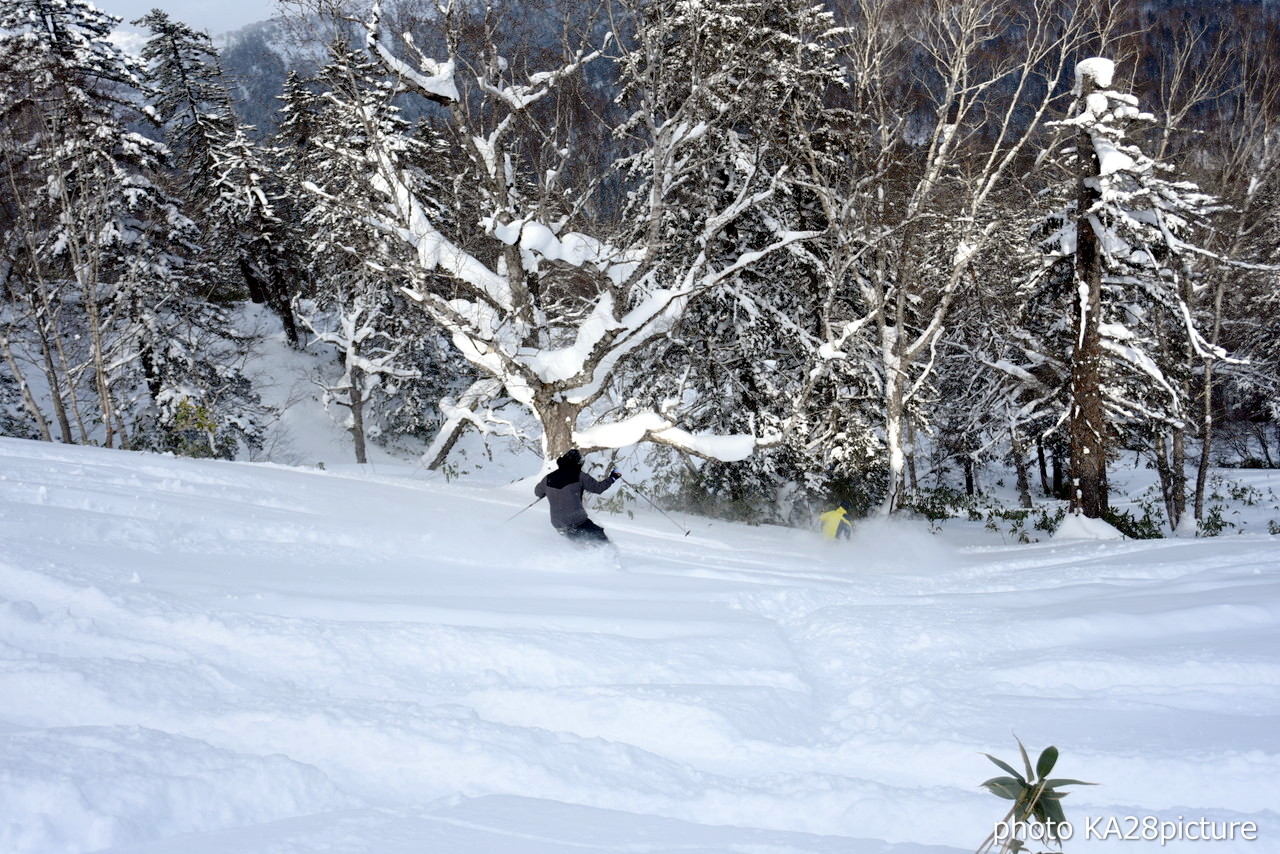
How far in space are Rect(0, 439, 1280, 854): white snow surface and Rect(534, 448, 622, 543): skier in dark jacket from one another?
1.50 metres

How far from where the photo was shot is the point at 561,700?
11.6 feet

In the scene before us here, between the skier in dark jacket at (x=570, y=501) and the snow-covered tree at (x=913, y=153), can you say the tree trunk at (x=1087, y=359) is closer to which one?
the snow-covered tree at (x=913, y=153)

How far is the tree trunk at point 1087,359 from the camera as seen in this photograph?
1233cm

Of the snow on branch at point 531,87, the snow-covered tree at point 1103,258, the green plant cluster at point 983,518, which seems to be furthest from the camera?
the green plant cluster at point 983,518

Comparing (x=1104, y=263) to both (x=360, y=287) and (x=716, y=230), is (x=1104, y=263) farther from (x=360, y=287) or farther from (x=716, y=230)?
(x=360, y=287)

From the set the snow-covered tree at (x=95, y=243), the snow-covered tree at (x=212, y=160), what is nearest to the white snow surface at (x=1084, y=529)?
the snow-covered tree at (x=95, y=243)

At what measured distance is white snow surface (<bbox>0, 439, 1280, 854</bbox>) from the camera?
101 inches

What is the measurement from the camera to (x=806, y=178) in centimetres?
1405

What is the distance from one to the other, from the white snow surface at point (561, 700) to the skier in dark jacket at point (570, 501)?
1.50 m

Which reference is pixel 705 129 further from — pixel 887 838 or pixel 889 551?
pixel 887 838

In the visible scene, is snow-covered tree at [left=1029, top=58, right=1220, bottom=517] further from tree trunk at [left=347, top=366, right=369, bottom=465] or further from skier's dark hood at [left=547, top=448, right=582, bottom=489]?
tree trunk at [left=347, top=366, right=369, bottom=465]

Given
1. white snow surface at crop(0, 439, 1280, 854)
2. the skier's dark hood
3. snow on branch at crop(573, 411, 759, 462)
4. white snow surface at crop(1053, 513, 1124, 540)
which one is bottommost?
white snow surface at crop(1053, 513, 1124, 540)

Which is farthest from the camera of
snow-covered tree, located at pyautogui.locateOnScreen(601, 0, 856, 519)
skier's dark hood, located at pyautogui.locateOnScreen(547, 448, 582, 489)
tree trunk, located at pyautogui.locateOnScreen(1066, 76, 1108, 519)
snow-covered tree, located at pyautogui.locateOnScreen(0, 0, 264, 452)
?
snow-covered tree, located at pyautogui.locateOnScreen(0, 0, 264, 452)

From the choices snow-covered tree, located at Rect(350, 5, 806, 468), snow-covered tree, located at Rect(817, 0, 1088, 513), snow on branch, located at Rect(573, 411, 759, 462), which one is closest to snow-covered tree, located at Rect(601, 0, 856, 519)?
snow-covered tree, located at Rect(817, 0, 1088, 513)
